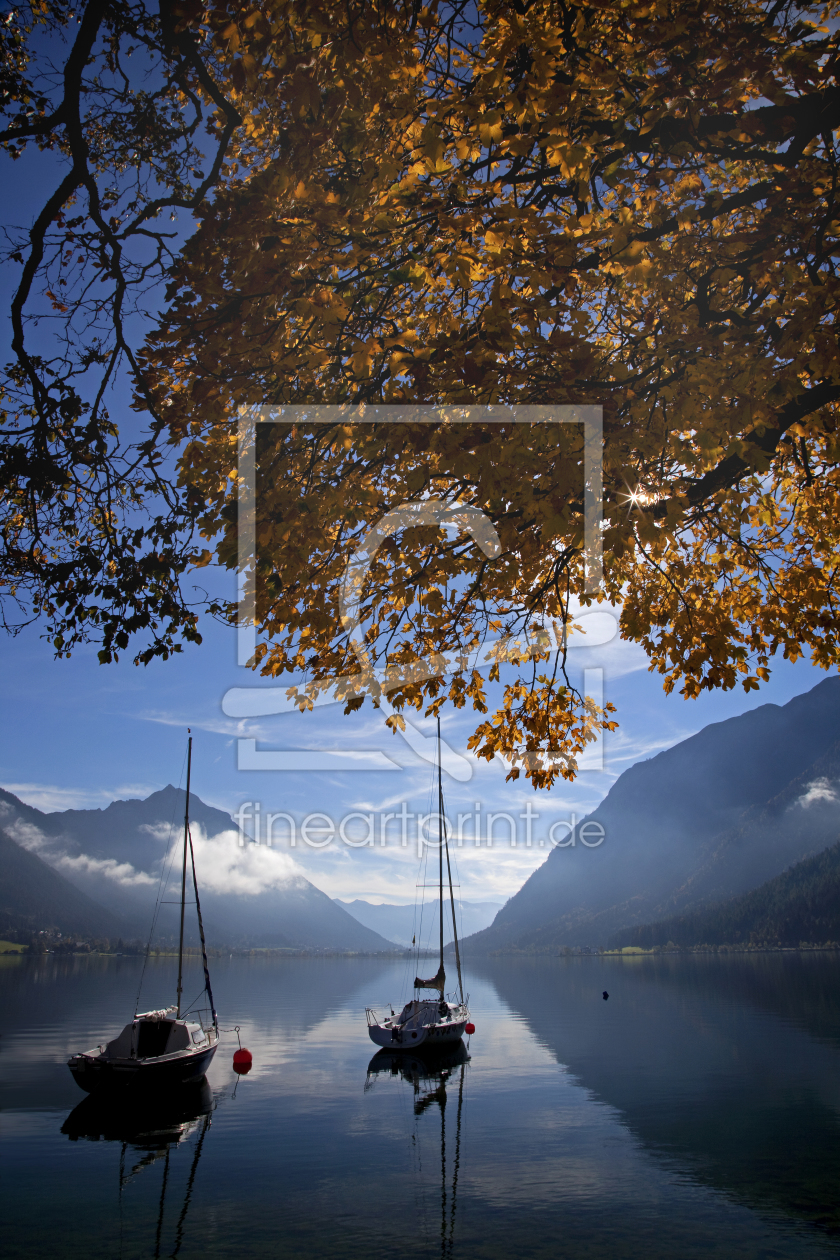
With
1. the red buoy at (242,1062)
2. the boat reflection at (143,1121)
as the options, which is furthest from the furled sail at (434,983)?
the boat reflection at (143,1121)

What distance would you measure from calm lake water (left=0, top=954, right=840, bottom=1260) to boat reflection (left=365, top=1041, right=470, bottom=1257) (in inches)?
8.5

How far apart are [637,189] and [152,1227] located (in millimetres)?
→ 29923

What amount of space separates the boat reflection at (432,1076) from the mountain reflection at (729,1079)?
8.83 meters

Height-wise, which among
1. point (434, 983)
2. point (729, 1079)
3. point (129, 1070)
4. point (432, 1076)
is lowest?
point (432, 1076)

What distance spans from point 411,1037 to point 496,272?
5591 centimetres

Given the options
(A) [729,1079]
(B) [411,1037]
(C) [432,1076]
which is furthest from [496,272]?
(A) [729,1079]

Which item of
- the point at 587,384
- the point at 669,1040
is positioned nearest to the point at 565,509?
the point at 587,384

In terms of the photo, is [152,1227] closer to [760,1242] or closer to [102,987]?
[760,1242]

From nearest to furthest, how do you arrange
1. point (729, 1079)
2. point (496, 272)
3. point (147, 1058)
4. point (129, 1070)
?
point (496, 272), point (129, 1070), point (147, 1058), point (729, 1079)

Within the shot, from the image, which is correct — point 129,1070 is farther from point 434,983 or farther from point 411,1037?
point 434,983

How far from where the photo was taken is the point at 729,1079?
52.3 metres

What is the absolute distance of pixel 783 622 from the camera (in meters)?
11.3

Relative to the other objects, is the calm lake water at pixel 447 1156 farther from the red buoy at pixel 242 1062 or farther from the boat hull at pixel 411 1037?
the boat hull at pixel 411 1037

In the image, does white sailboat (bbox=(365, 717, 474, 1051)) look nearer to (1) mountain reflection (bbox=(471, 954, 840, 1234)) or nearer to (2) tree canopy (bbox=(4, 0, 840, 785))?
(1) mountain reflection (bbox=(471, 954, 840, 1234))
